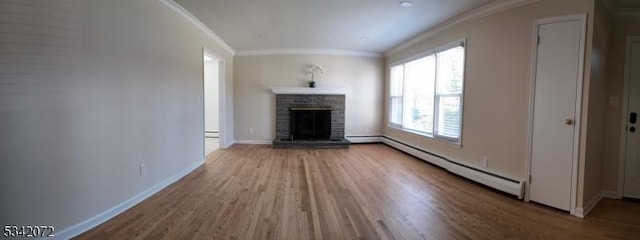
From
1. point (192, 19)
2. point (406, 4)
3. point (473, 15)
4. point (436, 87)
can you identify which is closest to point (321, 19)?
point (406, 4)

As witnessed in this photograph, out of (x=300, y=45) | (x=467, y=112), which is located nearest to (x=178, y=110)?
(x=300, y=45)

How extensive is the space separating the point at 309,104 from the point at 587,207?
484 cm

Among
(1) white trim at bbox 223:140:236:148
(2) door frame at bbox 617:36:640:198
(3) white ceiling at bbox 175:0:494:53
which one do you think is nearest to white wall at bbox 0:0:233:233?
(3) white ceiling at bbox 175:0:494:53

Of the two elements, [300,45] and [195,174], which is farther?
[300,45]

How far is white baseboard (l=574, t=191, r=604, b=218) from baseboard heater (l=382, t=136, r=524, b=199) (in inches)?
17.9

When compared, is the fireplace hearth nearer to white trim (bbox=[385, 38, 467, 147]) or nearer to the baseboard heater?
white trim (bbox=[385, 38, 467, 147])

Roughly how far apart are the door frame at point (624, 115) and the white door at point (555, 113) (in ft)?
3.82

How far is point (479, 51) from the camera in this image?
11.3ft

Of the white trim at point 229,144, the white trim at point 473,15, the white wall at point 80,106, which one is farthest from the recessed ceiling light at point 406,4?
the white trim at point 229,144

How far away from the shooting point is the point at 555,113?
2.64m

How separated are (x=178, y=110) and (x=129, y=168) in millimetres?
1159

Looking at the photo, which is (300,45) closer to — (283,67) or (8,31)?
(283,67)

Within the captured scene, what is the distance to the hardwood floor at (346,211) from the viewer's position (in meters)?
2.15

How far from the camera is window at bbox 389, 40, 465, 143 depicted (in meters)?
3.92
